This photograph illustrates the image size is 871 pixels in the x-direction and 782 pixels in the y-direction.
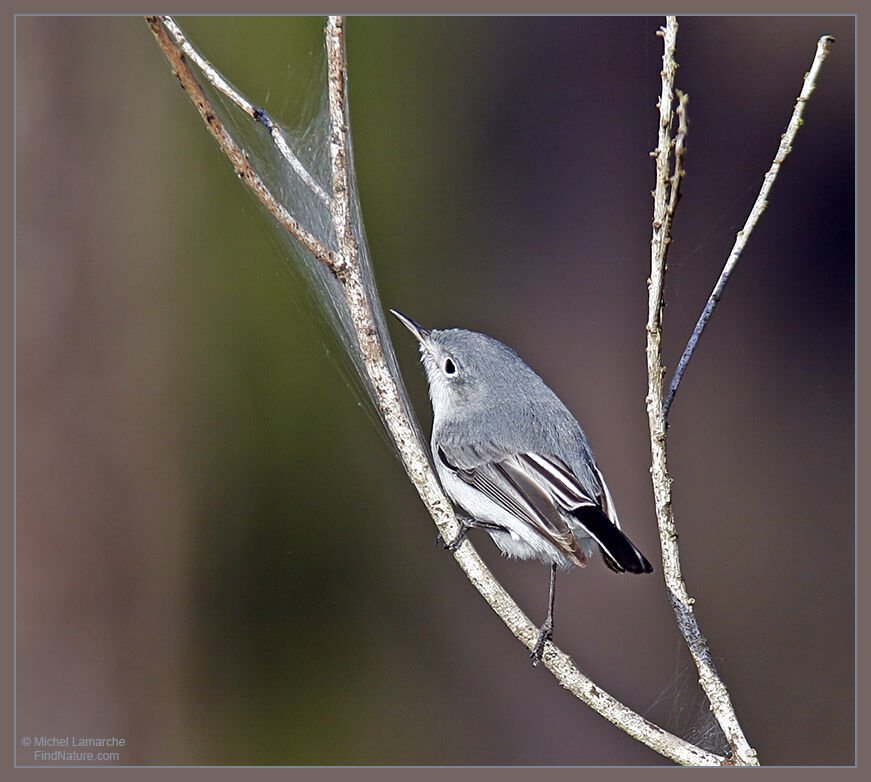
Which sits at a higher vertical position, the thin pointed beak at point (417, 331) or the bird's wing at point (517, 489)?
the thin pointed beak at point (417, 331)

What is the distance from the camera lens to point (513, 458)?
1.78 m

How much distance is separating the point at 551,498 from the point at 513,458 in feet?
0.50

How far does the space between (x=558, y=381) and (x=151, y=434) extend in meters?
1.46

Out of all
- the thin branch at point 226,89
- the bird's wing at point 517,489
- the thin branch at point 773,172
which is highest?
the thin branch at point 226,89

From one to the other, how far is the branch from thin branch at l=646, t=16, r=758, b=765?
0.28 feet

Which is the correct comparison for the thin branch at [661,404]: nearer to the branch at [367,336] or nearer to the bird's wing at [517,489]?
the branch at [367,336]

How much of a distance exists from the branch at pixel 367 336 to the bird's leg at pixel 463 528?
0.02m

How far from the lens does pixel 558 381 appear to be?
285cm

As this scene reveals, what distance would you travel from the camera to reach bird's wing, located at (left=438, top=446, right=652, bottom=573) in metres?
1.52

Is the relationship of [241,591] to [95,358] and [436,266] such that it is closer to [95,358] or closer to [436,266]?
[95,358]

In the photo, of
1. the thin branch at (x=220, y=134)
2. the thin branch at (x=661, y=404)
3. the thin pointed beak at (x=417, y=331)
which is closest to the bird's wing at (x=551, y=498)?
the thin branch at (x=661, y=404)

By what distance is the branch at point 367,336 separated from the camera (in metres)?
1.28

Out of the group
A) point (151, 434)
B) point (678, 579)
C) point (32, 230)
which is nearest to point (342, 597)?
point (151, 434)

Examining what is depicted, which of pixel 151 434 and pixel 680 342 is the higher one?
pixel 680 342
